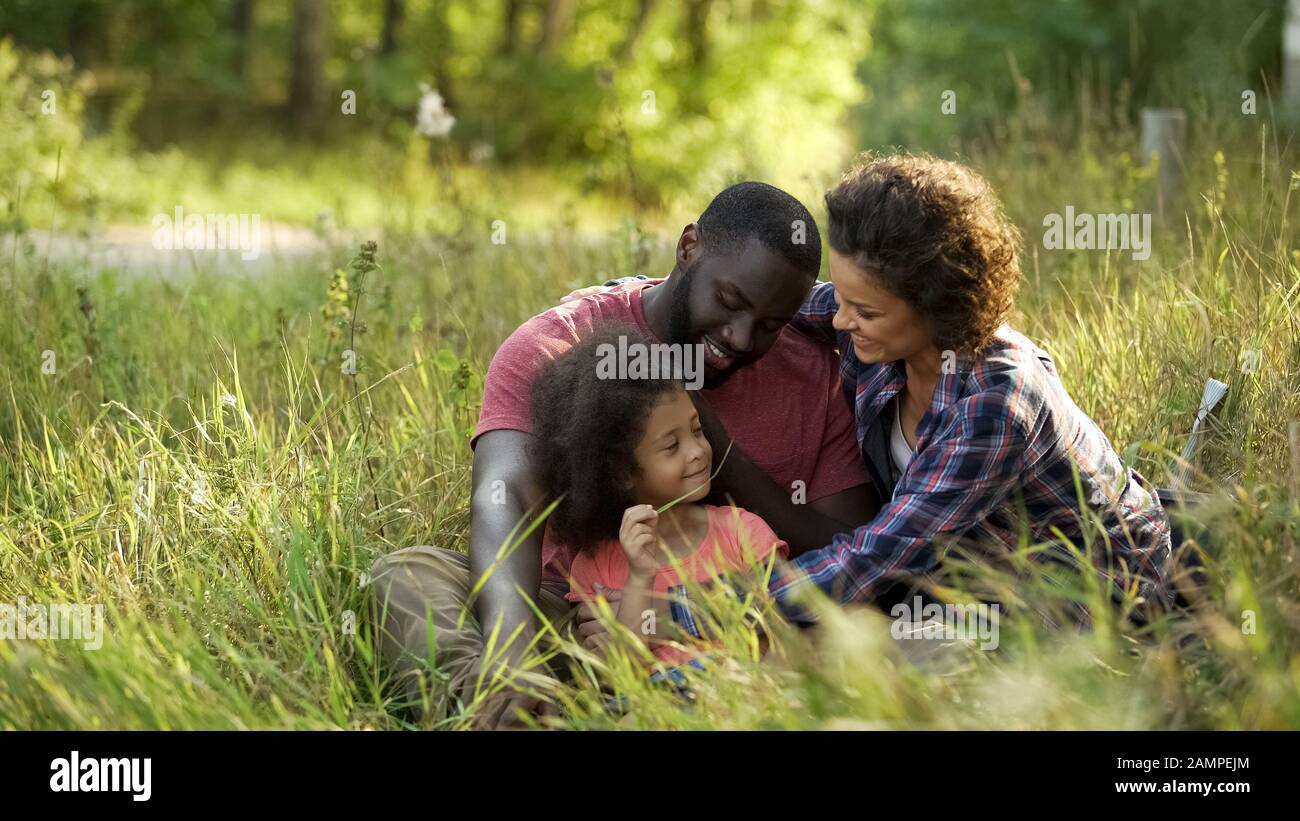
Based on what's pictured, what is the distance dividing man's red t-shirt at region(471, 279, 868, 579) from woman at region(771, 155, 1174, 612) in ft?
1.67

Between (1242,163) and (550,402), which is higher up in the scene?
(1242,163)

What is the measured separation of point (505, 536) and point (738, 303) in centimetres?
82

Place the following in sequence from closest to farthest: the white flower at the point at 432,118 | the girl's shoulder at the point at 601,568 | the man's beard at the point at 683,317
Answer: the girl's shoulder at the point at 601,568 → the man's beard at the point at 683,317 → the white flower at the point at 432,118

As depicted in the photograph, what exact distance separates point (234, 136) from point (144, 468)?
55.9ft

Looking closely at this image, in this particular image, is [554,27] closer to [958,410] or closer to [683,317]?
[683,317]

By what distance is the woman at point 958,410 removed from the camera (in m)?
3.14

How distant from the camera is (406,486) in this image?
4.12 meters

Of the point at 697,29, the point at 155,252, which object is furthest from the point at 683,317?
the point at 697,29

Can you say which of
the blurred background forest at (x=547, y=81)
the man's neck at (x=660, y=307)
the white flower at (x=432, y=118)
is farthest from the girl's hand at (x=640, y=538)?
the blurred background forest at (x=547, y=81)

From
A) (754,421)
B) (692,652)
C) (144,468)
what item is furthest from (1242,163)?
(144,468)

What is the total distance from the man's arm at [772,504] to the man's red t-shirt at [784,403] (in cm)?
8

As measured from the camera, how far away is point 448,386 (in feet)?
15.0

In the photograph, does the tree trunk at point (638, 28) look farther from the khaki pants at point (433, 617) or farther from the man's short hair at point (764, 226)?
the khaki pants at point (433, 617)
